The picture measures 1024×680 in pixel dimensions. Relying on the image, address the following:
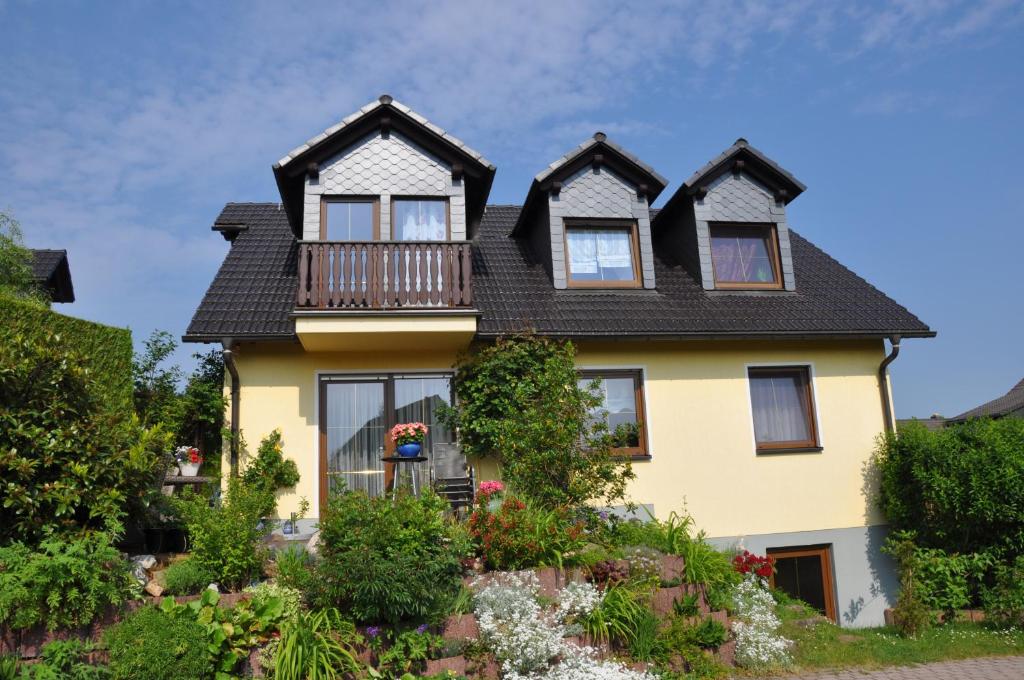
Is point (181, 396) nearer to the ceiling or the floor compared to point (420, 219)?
nearer to the floor

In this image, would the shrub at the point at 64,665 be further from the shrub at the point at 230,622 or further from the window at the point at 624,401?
the window at the point at 624,401

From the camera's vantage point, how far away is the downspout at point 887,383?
481 inches

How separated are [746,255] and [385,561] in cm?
895

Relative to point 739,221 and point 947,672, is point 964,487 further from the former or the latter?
point 739,221

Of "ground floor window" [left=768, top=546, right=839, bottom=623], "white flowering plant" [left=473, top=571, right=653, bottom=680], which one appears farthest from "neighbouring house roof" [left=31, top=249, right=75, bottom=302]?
"ground floor window" [left=768, top=546, right=839, bottom=623]

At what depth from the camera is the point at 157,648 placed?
6398 millimetres

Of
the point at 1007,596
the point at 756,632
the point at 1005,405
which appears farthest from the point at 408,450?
the point at 1005,405

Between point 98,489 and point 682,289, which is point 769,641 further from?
point 98,489

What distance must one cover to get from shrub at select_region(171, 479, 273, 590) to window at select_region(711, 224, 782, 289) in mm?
8568

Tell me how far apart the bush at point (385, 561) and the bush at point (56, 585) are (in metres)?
1.85

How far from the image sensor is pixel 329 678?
6.76 metres

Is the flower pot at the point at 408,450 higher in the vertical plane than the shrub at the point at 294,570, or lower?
higher

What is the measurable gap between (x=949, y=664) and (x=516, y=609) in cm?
501

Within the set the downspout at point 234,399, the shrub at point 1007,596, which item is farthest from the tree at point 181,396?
the shrub at point 1007,596
